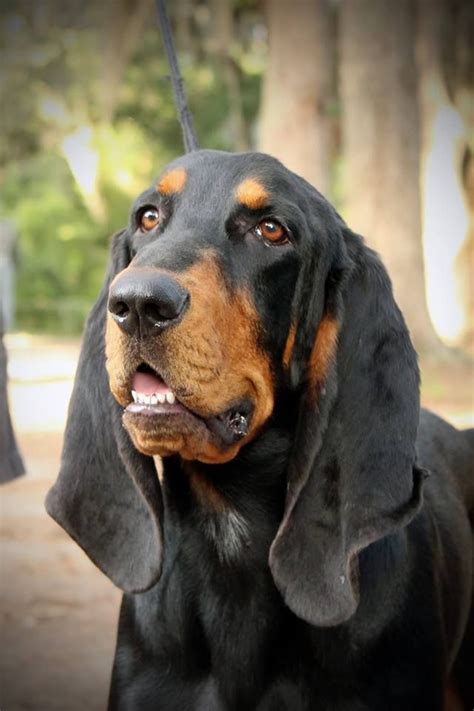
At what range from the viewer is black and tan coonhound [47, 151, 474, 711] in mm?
3309

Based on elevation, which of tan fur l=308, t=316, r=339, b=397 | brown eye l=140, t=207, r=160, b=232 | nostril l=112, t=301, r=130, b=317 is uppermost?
brown eye l=140, t=207, r=160, b=232

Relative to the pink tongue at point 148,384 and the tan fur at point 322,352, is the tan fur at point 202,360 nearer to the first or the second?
the pink tongue at point 148,384

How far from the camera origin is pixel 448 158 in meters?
20.7

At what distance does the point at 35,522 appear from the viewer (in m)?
8.23

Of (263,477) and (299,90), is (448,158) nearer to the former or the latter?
(299,90)

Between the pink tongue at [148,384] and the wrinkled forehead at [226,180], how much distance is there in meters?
0.62

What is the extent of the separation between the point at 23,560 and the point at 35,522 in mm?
1068

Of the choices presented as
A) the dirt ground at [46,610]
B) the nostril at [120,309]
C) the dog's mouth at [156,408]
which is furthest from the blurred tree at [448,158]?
the nostril at [120,309]

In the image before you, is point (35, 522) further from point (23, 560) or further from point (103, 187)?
point (103, 187)

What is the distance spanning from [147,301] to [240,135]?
78.2ft

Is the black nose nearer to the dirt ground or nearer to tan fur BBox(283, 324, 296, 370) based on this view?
tan fur BBox(283, 324, 296, 370)

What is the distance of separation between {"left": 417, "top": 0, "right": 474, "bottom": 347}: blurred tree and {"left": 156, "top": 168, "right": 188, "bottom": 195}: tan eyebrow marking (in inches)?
661

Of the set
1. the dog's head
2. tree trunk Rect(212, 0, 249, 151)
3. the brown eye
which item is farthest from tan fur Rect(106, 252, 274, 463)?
tree trunk Rect(212, 0, 249, 151)

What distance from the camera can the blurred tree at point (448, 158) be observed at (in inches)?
786
